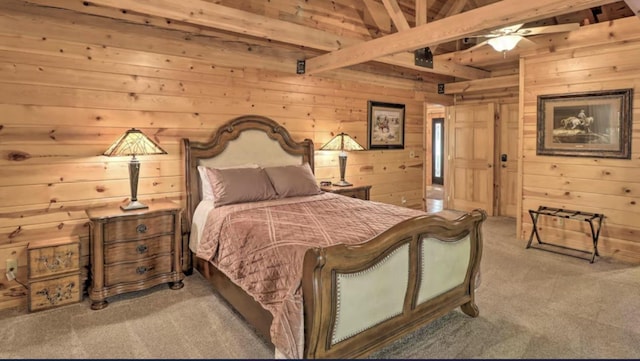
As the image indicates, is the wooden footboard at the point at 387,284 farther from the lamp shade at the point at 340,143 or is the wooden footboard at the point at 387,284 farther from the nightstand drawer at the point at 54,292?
the lamp shade at the point at 340,143

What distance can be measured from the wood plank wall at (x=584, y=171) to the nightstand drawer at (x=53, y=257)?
16.0ft

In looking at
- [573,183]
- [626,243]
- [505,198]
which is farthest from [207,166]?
[505,198]

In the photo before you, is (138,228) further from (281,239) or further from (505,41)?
(505,41)

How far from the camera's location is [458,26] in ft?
9.52

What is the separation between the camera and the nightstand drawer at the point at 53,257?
2.83 metres

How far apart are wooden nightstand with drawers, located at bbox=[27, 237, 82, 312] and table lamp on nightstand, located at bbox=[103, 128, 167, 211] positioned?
51 centimetres

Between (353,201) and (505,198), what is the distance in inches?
152

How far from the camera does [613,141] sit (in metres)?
4.09

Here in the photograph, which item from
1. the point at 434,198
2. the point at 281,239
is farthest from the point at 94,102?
the point at 434,198

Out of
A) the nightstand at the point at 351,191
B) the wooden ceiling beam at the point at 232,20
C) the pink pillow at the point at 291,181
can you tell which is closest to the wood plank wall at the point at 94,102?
the wooden ceiling beam at the point at 232,20

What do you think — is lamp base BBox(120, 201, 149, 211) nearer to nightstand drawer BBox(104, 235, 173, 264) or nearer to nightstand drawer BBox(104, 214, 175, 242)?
nightstand drawer BBox(104, 214, 175, 242)

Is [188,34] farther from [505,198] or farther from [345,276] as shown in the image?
[505,198]

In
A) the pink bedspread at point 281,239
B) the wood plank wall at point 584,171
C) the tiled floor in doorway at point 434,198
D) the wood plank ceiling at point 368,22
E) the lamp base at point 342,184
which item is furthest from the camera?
the tiled floor in doorway at point 434,198

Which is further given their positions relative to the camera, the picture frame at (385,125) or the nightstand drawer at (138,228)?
the picture frame at (385,125)
